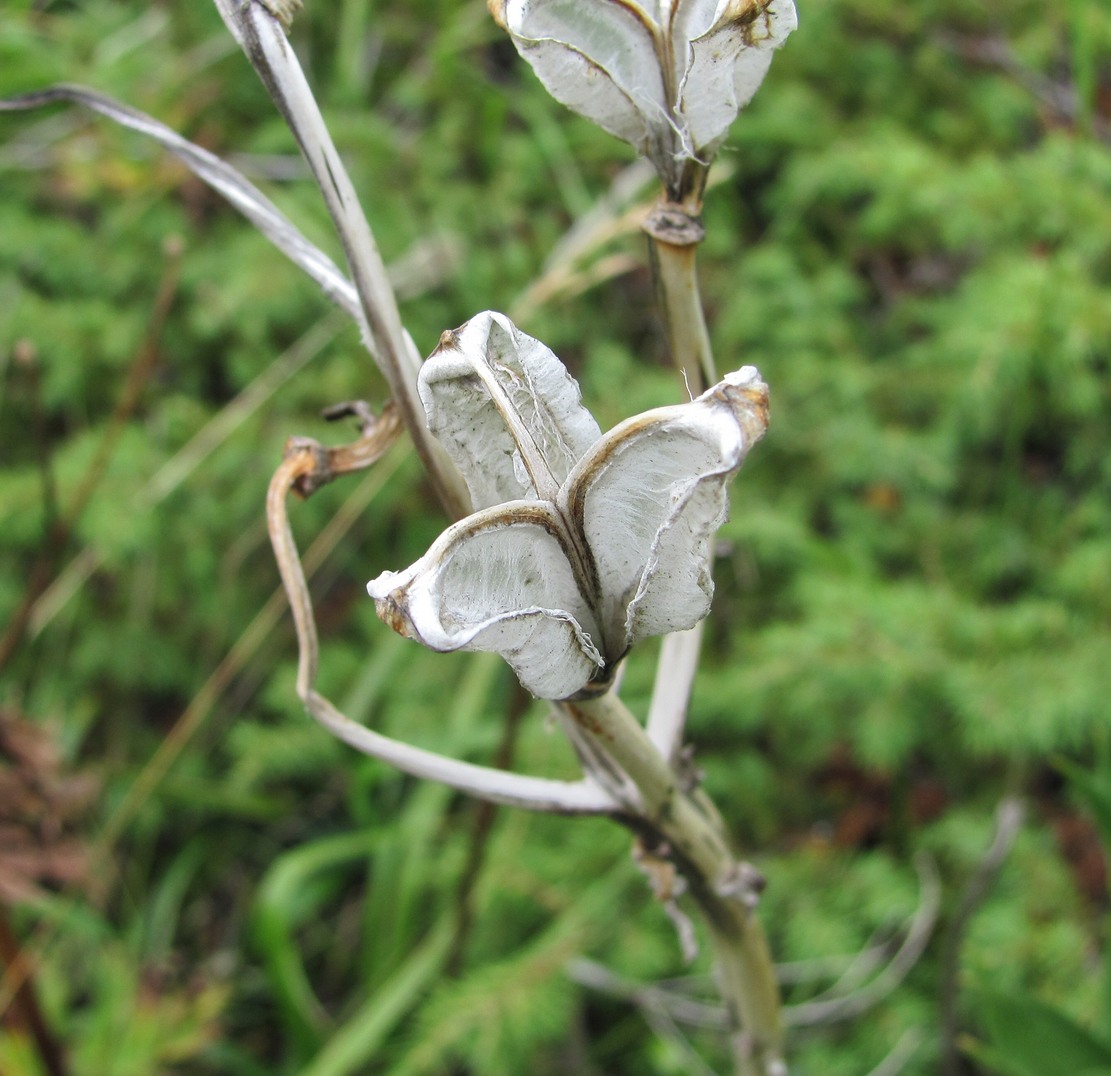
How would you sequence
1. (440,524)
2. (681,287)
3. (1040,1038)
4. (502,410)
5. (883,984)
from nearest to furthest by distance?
1. (502,410)
2. (681,287)
3. (1040,1038)
4. (883,984)
5. (440,524)

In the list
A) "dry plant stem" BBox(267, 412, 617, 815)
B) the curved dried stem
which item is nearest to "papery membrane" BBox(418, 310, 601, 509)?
"dry plant stem" BBox(267, 412, 617, 815)

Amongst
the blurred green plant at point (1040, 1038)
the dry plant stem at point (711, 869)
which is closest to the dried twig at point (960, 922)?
the blurred green plant at point (1040, 1038)

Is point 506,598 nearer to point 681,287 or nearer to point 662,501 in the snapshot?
point 662,501

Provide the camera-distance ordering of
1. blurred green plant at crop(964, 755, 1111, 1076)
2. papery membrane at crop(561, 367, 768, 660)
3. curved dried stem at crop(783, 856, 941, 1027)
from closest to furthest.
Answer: papery membrane at crop(561, 367, 768, 660), blurred green plant at crop(964, 755, 1111, 1076), curved dried stem at crop(783, 856, 941, 1027)

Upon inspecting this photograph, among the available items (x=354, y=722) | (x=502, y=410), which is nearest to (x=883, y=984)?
(x=354, y=722)

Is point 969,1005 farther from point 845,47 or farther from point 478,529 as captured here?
point 845,47

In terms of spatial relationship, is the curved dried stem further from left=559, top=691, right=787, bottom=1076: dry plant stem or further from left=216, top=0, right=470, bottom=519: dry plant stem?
left=216, top=0, right=470, bottom=519: dry plant stem
